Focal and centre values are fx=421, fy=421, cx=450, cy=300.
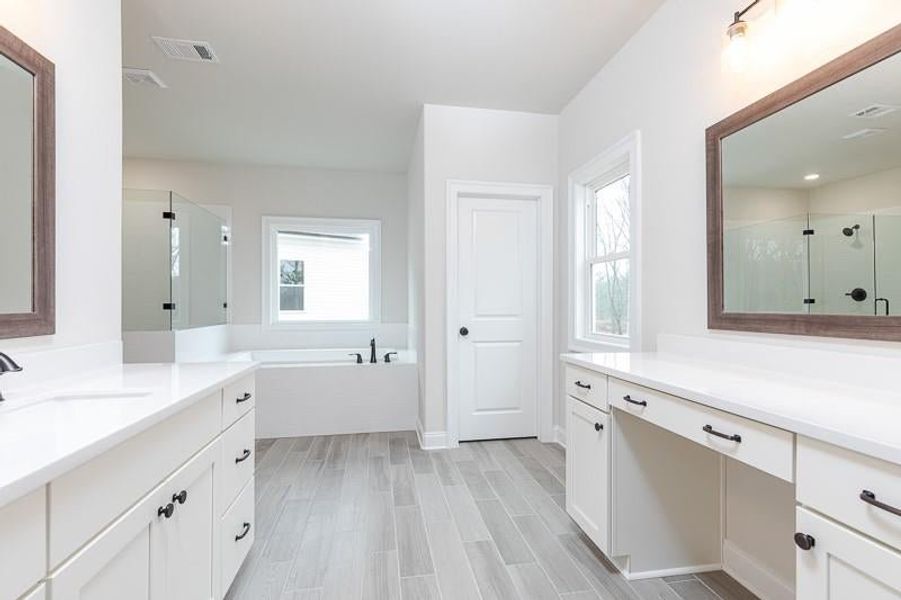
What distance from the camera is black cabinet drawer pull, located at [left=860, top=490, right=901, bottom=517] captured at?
0.74 m

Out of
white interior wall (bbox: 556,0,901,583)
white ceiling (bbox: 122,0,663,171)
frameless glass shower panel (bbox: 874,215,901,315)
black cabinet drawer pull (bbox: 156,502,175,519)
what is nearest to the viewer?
black cabinet drawer pull (bbox: 156,502,175,519)

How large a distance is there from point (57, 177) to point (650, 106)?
8.74 ft

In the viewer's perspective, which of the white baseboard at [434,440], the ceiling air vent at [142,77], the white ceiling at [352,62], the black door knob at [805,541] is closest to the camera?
the black door knob at [805,541]

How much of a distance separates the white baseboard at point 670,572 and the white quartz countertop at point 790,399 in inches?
32.9

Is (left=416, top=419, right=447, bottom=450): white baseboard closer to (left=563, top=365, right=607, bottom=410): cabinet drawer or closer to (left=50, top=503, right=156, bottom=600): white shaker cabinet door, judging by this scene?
(left=563, top=365, right=607, bottom=410): cabinet drawer

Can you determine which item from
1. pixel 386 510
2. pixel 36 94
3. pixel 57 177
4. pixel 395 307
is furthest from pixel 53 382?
pixel 395 307

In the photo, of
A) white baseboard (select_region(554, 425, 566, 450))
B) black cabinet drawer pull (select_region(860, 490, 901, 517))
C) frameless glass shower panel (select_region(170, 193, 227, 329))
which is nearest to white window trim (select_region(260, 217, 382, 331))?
frameless glass shower panel (select_region(170, 193, 227, 329))

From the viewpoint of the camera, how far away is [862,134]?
4.17 ft

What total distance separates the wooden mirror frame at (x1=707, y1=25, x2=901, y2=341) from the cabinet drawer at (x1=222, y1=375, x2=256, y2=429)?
6.53 ft

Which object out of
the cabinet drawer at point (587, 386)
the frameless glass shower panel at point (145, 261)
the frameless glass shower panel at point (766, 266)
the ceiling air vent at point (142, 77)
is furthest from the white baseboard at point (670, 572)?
the ceiling air vent at point (142, 77)

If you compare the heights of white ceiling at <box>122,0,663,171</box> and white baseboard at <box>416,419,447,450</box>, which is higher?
white ceiling at <box>122,0,663,171</box>

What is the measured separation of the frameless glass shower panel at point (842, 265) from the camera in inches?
49.3

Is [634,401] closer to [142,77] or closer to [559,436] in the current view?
[559,436]

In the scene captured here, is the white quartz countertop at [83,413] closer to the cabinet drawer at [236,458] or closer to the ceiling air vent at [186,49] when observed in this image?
the cabinet drawer at [236,458]
